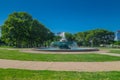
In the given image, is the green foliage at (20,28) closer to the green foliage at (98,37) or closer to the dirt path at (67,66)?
the green foliage at (98,37)

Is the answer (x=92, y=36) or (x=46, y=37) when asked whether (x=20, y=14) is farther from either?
(x=92, y=36)

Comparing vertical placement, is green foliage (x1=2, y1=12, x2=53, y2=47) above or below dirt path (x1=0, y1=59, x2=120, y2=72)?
above

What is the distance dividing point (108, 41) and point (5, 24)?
5426cm

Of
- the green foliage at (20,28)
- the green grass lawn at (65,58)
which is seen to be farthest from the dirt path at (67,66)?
the green foliage at (20,28)

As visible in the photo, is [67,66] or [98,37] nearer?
[67,66]

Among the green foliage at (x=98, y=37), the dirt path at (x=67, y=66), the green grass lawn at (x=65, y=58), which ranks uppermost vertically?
the green foliage at (x=98, y=37)

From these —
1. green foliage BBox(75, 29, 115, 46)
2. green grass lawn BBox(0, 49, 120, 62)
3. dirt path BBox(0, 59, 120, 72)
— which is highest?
green foliage BBox(75, 29, 115, 46)

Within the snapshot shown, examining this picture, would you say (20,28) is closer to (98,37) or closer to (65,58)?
(65,58)

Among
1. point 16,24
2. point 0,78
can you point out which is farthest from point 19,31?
point 0,78

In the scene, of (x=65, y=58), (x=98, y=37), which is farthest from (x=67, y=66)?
(x=98, y=37)

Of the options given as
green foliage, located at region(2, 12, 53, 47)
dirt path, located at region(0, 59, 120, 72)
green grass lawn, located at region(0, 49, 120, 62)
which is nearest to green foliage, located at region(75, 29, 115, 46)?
green foliage, located at region(2, 12, 53, 47)

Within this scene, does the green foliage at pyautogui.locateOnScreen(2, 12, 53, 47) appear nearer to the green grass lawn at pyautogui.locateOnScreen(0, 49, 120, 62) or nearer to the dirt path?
the green grass lawn at pyautogui.locateOnScreen(0, 49, 120, 62)

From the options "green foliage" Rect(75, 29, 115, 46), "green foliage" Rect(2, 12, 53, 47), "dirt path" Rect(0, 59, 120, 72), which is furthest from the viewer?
"green foliage" Rect(75, 29, 115, 46)

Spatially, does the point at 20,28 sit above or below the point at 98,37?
above
